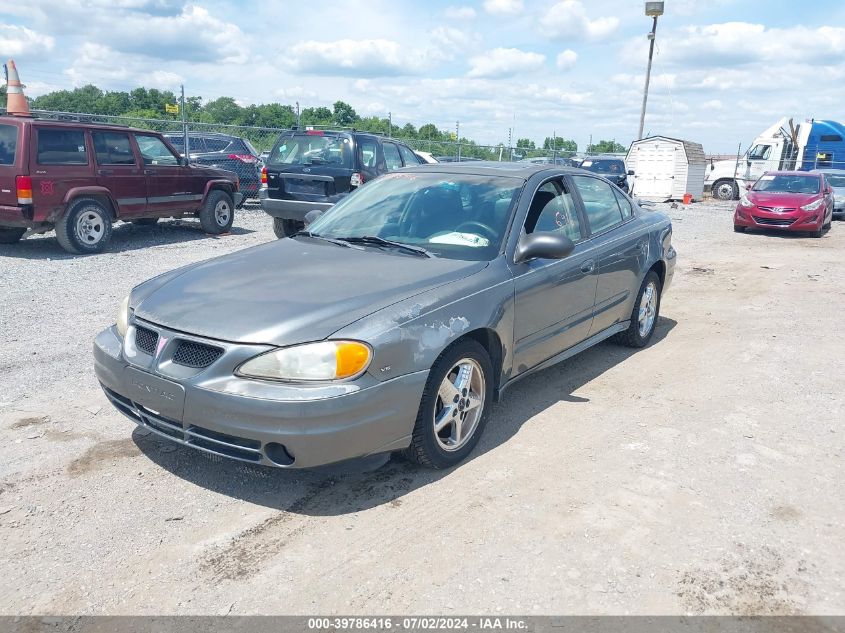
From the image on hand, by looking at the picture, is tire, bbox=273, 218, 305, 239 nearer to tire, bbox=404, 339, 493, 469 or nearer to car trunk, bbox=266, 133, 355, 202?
car trunk, bbox=266, 133, 355, 202

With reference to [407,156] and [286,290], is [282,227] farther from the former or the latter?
[286,290]

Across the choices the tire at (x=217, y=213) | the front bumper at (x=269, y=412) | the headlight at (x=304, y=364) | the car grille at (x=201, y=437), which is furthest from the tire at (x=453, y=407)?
the tire at (x=217, y=213)

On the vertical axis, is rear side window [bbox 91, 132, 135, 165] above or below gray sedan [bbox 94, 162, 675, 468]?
above

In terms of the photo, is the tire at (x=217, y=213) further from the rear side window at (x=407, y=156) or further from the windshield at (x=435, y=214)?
the windshield at (x=435, y=214)

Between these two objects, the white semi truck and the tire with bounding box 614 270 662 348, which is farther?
the white semi truck

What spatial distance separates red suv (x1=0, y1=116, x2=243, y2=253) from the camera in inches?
373

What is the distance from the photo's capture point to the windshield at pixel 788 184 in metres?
16.8

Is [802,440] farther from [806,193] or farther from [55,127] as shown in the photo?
[806,193]

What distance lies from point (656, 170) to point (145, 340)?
25.9 m

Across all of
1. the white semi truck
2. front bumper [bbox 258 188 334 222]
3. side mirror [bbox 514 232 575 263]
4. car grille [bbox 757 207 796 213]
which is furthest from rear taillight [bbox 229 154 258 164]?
the white semi truck

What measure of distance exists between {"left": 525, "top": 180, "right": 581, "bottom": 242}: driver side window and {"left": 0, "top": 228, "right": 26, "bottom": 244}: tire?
8.89 metres

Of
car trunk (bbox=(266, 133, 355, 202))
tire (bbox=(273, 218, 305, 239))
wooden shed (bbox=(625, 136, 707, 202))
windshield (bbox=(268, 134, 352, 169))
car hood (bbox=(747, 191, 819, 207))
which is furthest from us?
wooden shed (bbox=(625, 136, 707, 202))

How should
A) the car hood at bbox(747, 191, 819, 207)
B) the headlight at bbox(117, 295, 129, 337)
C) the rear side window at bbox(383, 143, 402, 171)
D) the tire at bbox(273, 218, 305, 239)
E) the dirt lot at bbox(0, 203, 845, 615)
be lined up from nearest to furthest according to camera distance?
the dirt lot at bbox(0, 203, 845, 615) → the headlight at bbox(117, 295, 129, 337) → the rear side window at bbox(383, 143, 402, 171) → the tire at bbox(273, 218, 305, 239) → the car hood at bbox(747, 191, 819, 207)

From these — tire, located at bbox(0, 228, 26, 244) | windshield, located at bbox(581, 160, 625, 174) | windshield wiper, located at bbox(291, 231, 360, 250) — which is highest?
windshield, located at bbox(581, 160, 625, 174)
